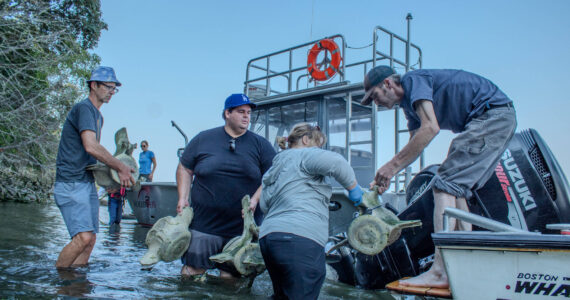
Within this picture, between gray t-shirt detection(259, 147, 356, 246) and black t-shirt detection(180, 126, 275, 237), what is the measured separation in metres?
1.09

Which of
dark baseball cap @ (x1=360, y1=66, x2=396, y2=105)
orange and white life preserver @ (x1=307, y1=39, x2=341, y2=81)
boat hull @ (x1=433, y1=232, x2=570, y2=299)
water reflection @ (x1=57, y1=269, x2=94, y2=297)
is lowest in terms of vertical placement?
water reflection @ (x1=57, y1=269, x2=94, y2=297)

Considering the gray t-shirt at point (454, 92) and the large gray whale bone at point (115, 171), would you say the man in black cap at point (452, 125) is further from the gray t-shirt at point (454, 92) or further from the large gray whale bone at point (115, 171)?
the large gray whale bone at point (115, 171)

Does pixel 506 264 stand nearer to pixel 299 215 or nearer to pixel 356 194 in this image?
pixel 356 194

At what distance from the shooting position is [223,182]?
3.83 meters

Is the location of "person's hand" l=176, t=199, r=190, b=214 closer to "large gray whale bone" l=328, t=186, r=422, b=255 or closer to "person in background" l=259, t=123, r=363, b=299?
"person in background" l=259, t=123, r=363, b=299

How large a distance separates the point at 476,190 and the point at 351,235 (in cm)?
95

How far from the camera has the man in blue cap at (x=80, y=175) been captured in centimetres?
360

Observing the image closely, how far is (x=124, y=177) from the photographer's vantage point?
3.75 m

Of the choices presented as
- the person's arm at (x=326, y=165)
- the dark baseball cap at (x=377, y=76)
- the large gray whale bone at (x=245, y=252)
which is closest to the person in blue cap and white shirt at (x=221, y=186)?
the large gray whale bone at (x=245, y=252)

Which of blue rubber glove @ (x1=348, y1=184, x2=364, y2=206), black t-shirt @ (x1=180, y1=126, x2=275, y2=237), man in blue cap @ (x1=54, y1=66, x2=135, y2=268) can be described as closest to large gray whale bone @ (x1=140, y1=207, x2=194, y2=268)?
black t-shirt @ (x1=180, y1=126, x2=275, y2=237)

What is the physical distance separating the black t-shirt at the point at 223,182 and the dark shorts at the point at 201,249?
6 cm

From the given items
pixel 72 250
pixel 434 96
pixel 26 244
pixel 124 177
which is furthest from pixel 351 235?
pixel 26 244

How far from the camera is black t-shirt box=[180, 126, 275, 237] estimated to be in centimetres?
382

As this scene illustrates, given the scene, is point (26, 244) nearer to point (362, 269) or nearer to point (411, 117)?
point (362, 269)
